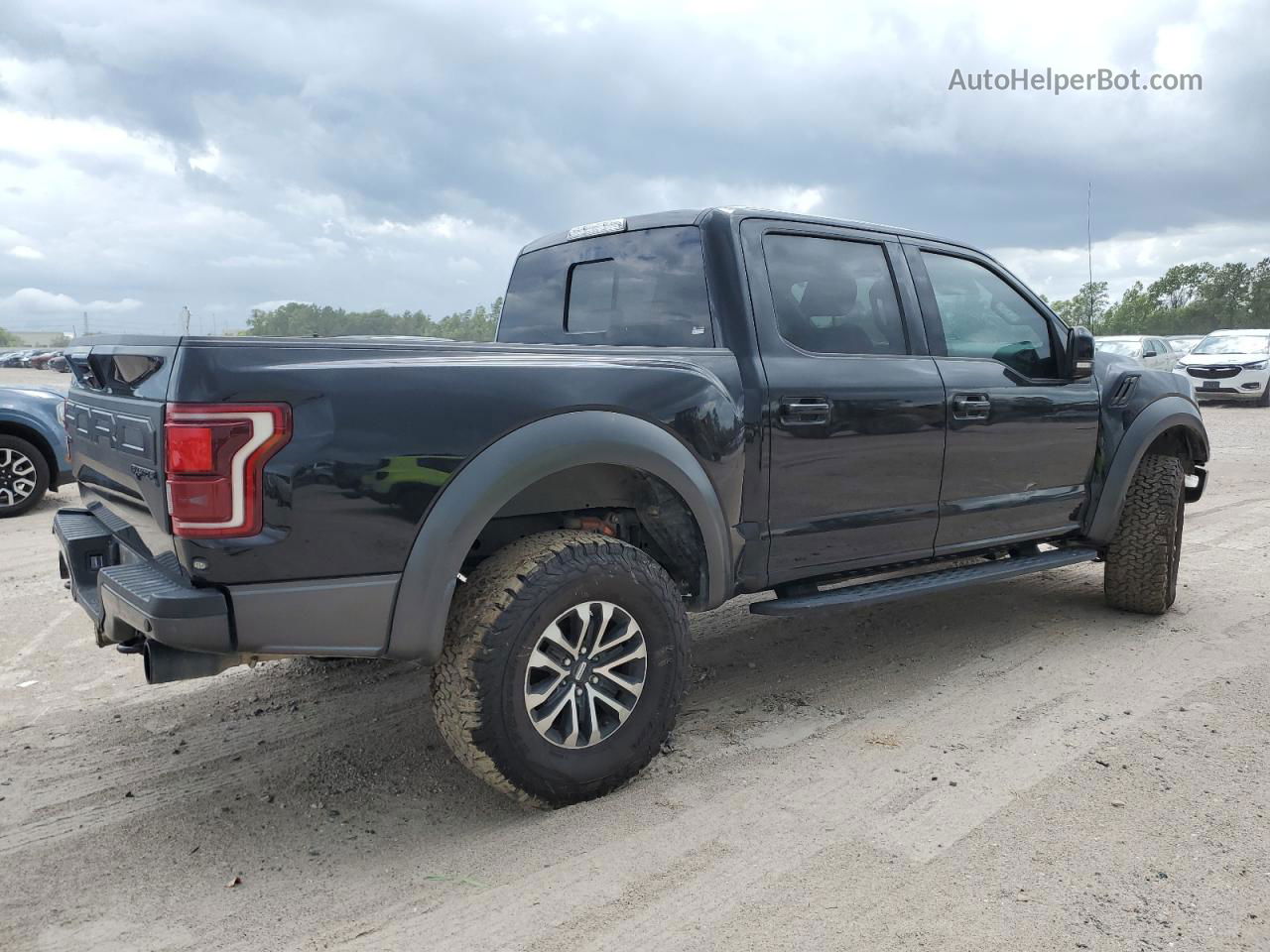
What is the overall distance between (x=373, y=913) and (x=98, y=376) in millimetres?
1802

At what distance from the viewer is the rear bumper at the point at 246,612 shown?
2455 millimetres

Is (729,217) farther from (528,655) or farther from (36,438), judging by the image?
(36,438)

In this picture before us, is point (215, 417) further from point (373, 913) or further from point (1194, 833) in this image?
point (1194, 833)

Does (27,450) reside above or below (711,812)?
above

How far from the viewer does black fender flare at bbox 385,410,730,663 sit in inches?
105

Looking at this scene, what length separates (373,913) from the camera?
2.49m

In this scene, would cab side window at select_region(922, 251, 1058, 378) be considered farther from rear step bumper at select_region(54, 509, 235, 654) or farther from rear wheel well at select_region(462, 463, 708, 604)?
rear step bumper at select_region(54, 509, 235, 654)

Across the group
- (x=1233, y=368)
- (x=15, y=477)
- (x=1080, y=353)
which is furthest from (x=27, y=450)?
(x=1233, y=368)

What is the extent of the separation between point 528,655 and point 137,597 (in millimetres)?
1025

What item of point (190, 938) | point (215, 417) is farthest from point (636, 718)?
point (215, 417)

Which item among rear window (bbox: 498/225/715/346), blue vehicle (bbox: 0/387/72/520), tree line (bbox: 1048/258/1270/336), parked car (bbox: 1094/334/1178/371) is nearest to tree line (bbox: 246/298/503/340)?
rear window (bbox: 498/225/715/346)

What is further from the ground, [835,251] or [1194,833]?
[835,251]

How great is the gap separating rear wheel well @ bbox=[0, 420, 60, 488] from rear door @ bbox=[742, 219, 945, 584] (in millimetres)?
7000

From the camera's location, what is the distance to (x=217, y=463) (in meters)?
2.43
